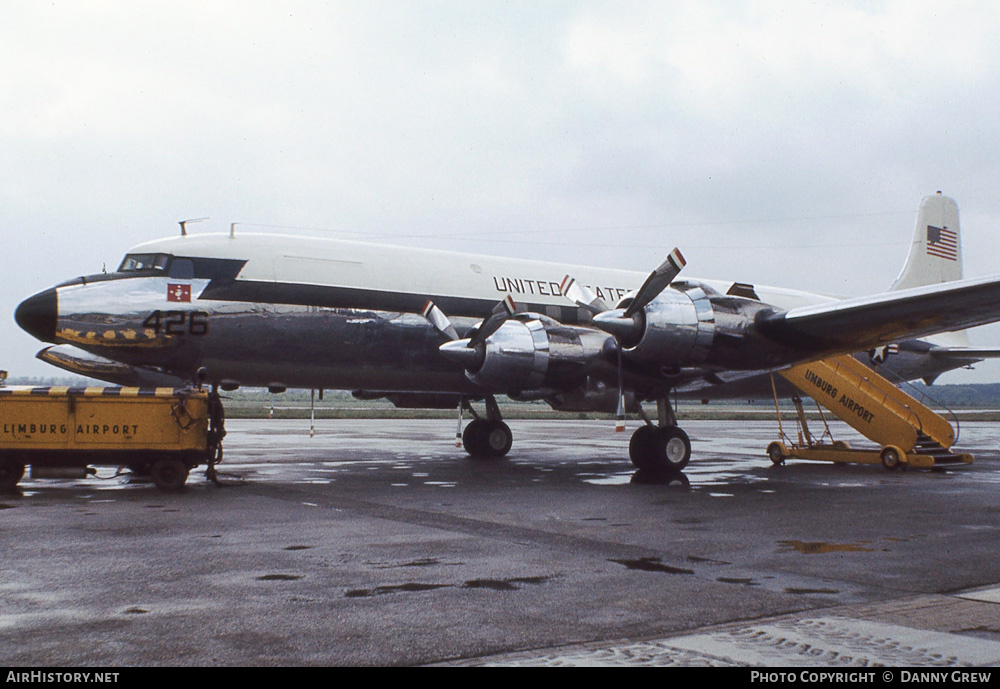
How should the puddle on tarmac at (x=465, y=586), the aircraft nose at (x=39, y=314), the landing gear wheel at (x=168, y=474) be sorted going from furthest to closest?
the aircraft nose at (x=39, y=314) → the landing gear wheel at (x=168, y=474) → the puddle on tarmac at (x=465, y=586)

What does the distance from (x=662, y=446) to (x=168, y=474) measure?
810 cm

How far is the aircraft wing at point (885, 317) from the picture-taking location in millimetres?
12542

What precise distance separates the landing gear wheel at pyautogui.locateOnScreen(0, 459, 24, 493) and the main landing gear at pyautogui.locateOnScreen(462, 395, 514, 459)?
9.67 metres

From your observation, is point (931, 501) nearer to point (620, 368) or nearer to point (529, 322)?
point (620, 368)

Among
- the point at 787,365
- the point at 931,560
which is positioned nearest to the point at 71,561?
the point at 931,560

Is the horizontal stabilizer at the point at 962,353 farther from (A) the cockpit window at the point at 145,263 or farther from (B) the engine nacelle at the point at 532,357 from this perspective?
(A) the cockpit window at the point at 145,263

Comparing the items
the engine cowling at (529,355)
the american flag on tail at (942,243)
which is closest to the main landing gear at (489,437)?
the engine cowling at (529,355)

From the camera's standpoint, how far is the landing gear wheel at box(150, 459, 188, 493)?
12.7 meters

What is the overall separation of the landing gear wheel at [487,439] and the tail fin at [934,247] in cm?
1165

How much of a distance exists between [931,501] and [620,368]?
4920 mm

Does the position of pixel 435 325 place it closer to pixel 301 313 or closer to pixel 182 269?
pixel 301 313

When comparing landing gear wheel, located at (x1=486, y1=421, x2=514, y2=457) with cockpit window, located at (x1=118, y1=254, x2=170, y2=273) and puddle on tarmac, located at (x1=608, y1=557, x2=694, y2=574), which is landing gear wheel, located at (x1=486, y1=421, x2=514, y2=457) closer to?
cockpit window, located at (x1=118, y1=254, x2=170, y2=273)

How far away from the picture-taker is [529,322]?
51.0 ft

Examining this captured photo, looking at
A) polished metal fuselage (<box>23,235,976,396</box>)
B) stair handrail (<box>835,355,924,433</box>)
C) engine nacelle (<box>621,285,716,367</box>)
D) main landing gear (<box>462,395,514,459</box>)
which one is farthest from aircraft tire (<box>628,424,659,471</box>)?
stair handrail (<box>835,355,924,433</box>)
